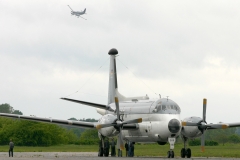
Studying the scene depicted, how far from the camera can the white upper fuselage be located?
→ 33.3m

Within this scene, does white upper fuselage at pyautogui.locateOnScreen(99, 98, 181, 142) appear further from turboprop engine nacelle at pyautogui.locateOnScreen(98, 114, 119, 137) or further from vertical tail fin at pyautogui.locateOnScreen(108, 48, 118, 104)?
vertical tail fin at pyautogui.locateOnScreen(108, 48, 118, 104)

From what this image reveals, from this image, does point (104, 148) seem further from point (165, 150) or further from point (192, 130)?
point (165, 150)

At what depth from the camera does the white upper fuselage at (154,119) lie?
33312mm

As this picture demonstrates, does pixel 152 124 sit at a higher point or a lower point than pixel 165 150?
higher

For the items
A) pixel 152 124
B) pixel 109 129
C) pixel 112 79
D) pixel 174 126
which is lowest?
pixel 109 129

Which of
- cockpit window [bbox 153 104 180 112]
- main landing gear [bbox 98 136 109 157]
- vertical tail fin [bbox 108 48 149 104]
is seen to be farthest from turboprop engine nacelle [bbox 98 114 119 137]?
vertical tail fin [bbox 108 48 149 104]

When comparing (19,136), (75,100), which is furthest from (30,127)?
(75,100)

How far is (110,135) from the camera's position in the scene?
3444 centimetres

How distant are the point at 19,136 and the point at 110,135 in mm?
34239

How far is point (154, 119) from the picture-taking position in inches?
1353

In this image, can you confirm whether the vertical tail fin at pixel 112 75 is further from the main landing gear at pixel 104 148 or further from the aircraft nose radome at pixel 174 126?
the aircraft nose radome at pixel 174 126

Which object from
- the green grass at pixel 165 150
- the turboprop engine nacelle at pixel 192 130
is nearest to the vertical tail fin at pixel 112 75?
the green grass at pixel 165 150

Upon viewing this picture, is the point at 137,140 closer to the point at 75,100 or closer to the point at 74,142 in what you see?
the point at 75,100

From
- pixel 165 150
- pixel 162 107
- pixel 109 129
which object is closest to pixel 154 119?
pixel 162 107
